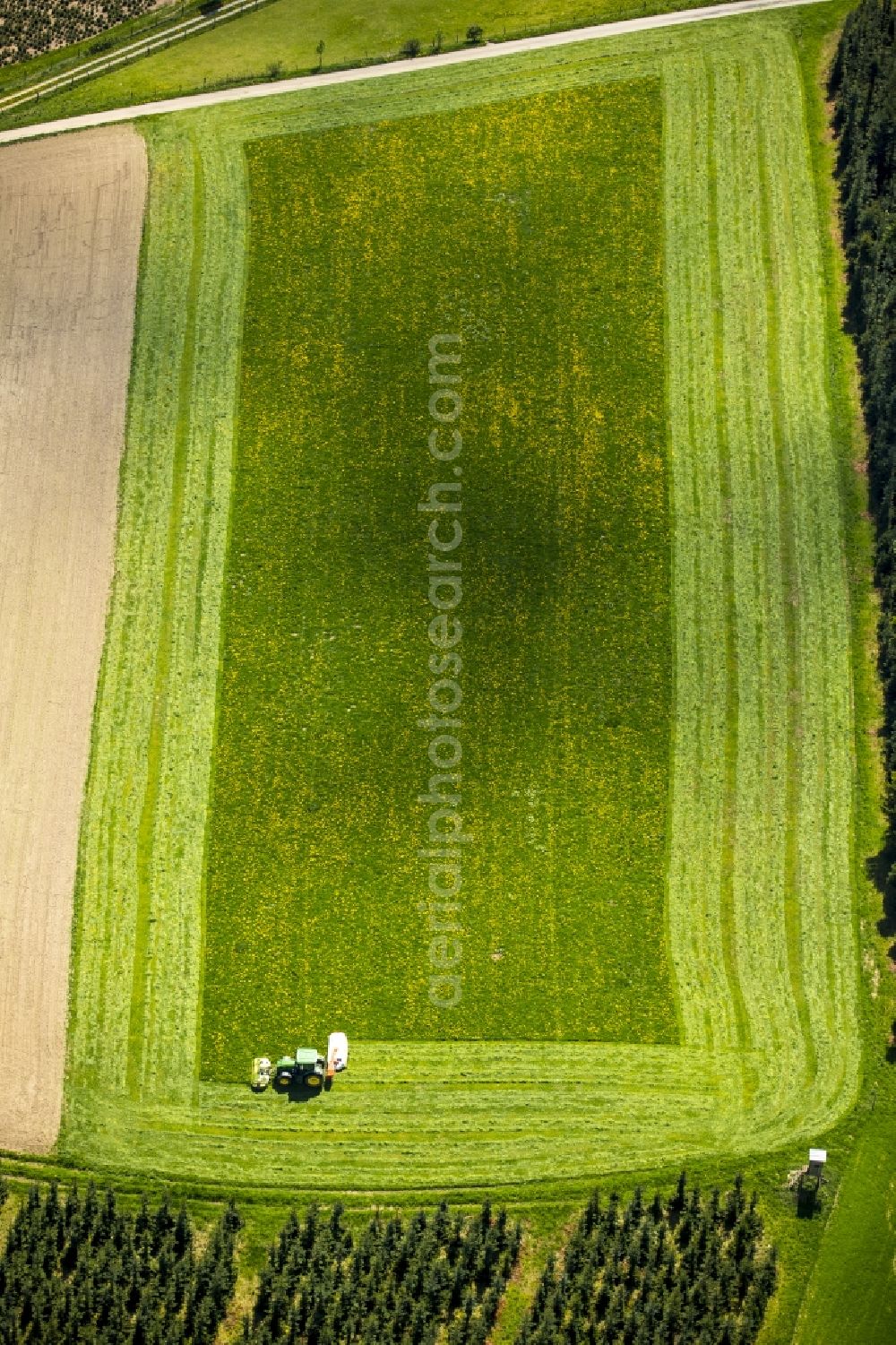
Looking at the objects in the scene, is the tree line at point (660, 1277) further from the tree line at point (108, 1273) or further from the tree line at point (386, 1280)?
the tree line at point (108, 1273)

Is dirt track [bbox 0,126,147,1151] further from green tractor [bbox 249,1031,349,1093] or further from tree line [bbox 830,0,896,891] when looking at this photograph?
tree line [bbox 830,0,896,891]

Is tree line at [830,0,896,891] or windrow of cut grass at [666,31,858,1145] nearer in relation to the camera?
windrow of cut grass at [666,31,858,1145]

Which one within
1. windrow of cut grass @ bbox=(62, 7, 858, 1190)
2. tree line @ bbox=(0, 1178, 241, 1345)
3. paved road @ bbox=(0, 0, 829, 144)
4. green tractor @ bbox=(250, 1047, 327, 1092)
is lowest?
tree line @ bbox=(0, 1178, 241, 1345)

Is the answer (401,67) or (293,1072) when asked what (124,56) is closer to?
(401,67)

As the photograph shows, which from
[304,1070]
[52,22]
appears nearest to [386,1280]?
[304,1070]

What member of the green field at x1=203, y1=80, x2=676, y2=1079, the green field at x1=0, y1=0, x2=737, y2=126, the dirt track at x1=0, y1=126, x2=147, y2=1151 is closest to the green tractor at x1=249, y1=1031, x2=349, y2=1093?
the green field at x1=203, y1=80, x2=676, y2=1079

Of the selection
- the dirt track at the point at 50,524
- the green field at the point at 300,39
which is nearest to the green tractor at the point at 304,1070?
the dirt track at the point at 50,524
